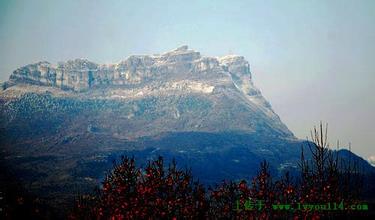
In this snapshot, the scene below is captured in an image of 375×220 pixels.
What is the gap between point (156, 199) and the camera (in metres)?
31.8

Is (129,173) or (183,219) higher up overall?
(129,173)

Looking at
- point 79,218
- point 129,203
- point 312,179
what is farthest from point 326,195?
point 79,218

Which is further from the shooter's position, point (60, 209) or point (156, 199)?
point (60, 209)

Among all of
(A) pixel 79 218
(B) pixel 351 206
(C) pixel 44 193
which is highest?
(B) pixel 351 206

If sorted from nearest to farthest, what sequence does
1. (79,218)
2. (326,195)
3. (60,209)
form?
(326,195) → (79,218) → (60,209)

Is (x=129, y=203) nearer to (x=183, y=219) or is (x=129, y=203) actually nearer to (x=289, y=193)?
(x=183, y=219)

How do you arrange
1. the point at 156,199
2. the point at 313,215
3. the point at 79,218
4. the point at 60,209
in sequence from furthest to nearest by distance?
the point at 60,209, the point at 79,218, the point at 156,199, the point at 313,215

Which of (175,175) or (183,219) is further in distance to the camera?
(175,175)

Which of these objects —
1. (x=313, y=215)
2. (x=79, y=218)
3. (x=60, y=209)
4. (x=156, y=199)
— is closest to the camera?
(x=313, y=215)

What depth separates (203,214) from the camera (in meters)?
35.2

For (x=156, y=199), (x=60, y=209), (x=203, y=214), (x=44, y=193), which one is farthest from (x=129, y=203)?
(x=44, y=193)

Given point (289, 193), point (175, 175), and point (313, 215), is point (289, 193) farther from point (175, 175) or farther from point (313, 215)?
point (175, 175)

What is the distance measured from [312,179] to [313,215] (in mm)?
4407

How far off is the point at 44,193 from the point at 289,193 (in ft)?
579
